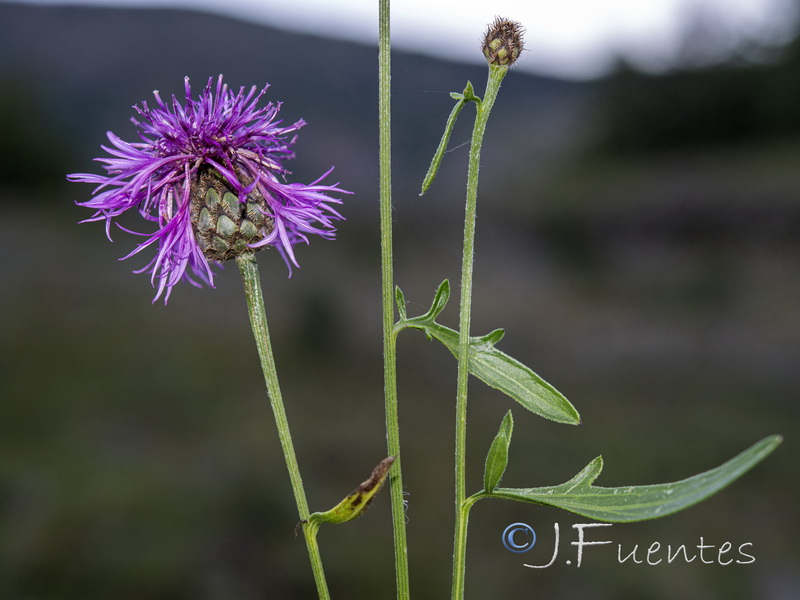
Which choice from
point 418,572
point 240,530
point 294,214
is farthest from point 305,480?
point 294,214

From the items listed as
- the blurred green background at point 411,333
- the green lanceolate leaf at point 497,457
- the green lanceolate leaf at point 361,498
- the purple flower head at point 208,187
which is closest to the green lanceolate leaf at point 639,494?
the green lanceolate leaf at point 497,457

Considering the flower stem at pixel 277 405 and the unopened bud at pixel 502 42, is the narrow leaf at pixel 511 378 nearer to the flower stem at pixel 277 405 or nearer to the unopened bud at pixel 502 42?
the flower stem at pixel 277 405

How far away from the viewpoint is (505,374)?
820mm

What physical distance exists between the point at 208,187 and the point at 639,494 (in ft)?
2.02

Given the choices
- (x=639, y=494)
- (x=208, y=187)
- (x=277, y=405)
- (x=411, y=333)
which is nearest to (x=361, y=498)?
(x=277, y=405)

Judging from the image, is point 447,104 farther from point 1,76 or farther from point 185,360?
point 1,76

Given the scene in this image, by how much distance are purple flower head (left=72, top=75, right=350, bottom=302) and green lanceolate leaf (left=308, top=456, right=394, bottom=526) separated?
0.29 meters

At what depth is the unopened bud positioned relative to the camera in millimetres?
794

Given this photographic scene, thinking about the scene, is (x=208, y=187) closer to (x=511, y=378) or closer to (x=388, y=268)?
(x=388, y=268)

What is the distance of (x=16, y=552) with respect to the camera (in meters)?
3.38

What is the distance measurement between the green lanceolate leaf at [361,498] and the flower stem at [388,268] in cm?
4

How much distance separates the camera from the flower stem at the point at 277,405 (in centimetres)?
76

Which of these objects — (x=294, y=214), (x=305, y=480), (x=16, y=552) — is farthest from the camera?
(x=305, y=480)

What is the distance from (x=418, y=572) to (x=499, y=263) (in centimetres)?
374
